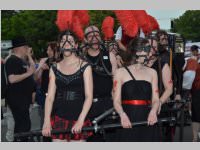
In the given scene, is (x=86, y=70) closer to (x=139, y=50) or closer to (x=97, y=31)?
(x=139, y=50)

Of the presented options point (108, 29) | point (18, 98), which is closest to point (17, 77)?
point (18, 98)

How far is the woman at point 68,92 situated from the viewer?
407cm

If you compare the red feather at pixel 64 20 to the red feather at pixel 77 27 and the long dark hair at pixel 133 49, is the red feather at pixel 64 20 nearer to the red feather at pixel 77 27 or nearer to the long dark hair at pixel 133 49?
the red feather at pixel 77 27

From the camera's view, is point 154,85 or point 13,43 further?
point 13,43

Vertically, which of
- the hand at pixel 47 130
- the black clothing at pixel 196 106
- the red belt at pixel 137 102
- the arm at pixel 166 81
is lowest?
the black clothing at pixel 196 106

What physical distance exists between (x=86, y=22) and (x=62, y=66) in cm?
157

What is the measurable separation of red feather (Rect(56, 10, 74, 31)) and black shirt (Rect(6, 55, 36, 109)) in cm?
138

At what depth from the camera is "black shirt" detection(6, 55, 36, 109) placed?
19.6 feet

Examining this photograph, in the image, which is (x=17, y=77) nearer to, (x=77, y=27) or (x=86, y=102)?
(x=77, y=27)

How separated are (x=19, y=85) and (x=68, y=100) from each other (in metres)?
2.14

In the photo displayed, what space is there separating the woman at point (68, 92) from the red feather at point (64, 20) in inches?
22.9

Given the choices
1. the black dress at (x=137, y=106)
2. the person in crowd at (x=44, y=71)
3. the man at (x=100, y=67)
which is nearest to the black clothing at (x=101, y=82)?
the man at (x=100, y=67)

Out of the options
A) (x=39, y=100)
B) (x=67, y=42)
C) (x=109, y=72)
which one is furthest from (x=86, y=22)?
(x=39, y=100)

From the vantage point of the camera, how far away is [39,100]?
7.55m
